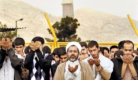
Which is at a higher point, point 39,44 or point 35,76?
point 39,44

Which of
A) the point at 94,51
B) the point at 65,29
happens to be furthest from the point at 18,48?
the point at 65,29

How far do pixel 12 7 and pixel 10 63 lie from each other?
142 metres

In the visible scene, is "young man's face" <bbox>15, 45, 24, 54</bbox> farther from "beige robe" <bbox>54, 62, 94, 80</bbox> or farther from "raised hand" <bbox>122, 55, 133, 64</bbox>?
"raised hand" <bbox>122, 55, 133, 64</bbox>

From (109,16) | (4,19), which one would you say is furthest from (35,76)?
(109,16)

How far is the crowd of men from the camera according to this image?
6496 millimetres

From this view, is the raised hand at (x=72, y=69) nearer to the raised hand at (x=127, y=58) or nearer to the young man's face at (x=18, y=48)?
the raised hand at (x=127, y=58)

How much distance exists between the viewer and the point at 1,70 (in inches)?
283

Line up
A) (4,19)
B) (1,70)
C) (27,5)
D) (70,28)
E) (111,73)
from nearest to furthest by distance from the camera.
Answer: (111,73), (1,70), (70,28), (4,19), (27,5)

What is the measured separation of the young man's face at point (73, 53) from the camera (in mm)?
6492

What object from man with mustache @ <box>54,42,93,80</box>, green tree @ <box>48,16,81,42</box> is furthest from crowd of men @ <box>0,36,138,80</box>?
green tree @ <box>48,16,81,42</box>

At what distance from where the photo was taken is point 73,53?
21.4ft

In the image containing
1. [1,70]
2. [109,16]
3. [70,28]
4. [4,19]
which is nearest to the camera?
[1,70]

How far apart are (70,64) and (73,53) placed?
0.46 ft
